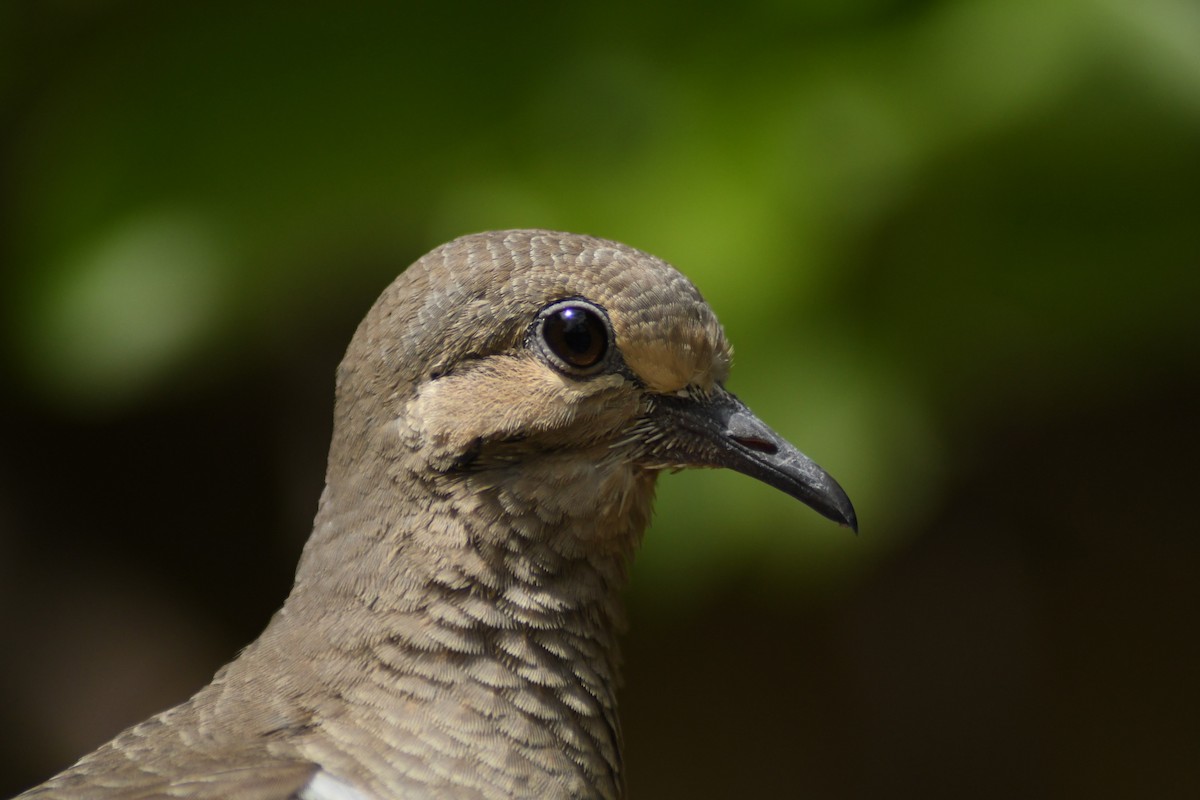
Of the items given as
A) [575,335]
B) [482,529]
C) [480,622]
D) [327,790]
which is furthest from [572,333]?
[327,790]

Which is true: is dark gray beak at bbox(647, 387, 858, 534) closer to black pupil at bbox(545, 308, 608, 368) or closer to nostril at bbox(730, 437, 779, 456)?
nostril at bbox(730, 437, 779, 456)

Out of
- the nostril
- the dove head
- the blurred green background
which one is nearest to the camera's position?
the dove head

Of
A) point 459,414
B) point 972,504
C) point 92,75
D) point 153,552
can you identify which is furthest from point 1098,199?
point 153,552

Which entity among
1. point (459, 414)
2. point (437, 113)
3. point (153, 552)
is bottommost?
point (153, 552)

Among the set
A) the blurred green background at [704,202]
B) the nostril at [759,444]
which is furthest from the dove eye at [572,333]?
the blurred green background at [704,202]

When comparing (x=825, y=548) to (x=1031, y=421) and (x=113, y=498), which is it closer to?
(x=1031, y=421)

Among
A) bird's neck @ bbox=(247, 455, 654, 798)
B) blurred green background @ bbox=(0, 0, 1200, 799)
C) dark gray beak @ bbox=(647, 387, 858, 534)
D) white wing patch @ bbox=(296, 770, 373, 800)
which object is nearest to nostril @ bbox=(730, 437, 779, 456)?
dark gray beak @ bbox=(647, 387, 858, 534)

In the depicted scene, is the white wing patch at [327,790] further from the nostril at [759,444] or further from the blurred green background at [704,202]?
the blurred green background at [704,202]

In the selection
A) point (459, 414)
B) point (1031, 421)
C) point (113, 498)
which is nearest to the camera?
point (459, 414)

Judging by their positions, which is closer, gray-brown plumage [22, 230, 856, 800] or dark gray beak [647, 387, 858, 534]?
gray-brown plumage [22, 230, 856, 800]
